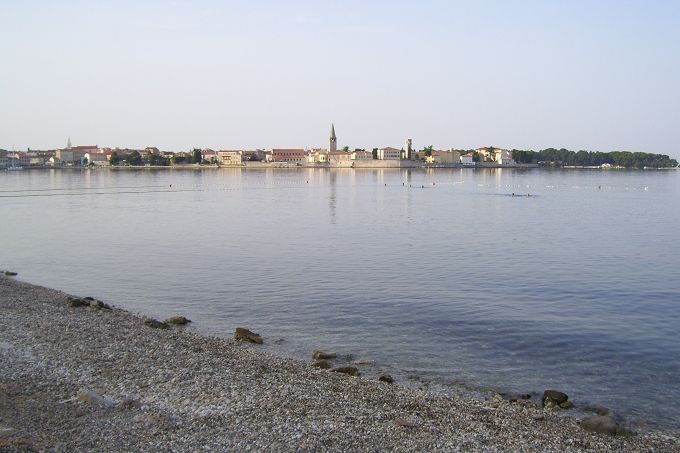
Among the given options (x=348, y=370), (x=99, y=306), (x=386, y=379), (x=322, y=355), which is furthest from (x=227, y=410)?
(x=99, y=306)

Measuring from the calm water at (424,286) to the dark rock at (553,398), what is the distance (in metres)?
0.49

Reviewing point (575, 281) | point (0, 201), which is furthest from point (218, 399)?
point (0, 201)

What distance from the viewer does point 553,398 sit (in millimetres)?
10438

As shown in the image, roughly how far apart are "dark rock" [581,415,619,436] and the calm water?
95 cm

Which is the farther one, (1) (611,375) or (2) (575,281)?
(2) (575,281)

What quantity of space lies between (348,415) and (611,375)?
5992 millimetres

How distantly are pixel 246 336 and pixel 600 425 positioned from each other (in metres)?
7.68

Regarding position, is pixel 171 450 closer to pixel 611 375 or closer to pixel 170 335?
pixel 170 335

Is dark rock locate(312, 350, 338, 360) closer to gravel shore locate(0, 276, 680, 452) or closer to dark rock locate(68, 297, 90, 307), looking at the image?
gravel shore locate(0, 276, 680, 452)

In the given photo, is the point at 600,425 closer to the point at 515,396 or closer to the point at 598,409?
the point at 598,409

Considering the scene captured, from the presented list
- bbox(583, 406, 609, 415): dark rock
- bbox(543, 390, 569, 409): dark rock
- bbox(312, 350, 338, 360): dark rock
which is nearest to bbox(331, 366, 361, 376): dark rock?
bbox(312, 350, 338, 360): dark rock

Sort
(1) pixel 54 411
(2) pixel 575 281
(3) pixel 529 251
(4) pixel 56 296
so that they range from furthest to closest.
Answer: (3) pixel 529 251, (2) pixel 575 281, (4) pixel 56 296, (1) pixel 54 411

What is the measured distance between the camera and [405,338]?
1445cm

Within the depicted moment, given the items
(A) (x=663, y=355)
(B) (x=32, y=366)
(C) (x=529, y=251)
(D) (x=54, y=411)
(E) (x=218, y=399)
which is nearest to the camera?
(D) (x=54, y=411)
